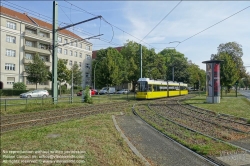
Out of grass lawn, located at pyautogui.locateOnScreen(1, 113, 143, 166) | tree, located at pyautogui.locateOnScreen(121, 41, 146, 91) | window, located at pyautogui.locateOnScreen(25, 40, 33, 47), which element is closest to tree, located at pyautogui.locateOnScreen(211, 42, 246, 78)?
tree, located at pyautogui.locateOnScreen(121, 41, 146, 91)

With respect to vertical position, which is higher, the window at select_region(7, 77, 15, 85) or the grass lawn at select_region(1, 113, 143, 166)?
the window at select_region(7, 77, 15, 85)

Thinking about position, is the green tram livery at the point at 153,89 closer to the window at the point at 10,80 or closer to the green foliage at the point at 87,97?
the green foliage at the point at 87,97

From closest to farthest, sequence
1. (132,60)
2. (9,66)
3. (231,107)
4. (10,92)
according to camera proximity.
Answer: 1. (231,107)
2. (10,92)
3. (9,66)
4. (132,60)

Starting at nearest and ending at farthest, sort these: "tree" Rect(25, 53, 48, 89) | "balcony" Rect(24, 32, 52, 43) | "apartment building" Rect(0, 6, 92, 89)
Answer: "tree" Rect(25, 53, 48, 89)
"apartment building" Rect(0, 6, 92, 89)
"balcony" Rect(24, 32, 52, 43)

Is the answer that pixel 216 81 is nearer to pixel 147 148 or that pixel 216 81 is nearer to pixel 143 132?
pixel 143 132

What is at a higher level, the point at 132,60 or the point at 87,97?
the point at 132,60

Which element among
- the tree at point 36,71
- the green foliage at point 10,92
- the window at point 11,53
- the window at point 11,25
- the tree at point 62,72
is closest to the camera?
the green foliage at point 10,92

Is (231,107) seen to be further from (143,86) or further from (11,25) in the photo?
(11,25)

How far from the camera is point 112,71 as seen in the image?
39.3 meters

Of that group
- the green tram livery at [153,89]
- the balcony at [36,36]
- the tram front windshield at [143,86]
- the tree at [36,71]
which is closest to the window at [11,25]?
the balcony at [36,36]

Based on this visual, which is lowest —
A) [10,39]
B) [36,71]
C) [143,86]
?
[143,86]

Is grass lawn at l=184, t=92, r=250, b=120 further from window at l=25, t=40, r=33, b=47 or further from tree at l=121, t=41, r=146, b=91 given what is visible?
window at l=25, t=40, r=33, b=47

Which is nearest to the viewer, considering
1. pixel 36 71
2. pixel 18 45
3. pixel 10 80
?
pixel 36 71

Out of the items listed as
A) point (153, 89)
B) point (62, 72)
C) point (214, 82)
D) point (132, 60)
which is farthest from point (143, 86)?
point (132, 60)
